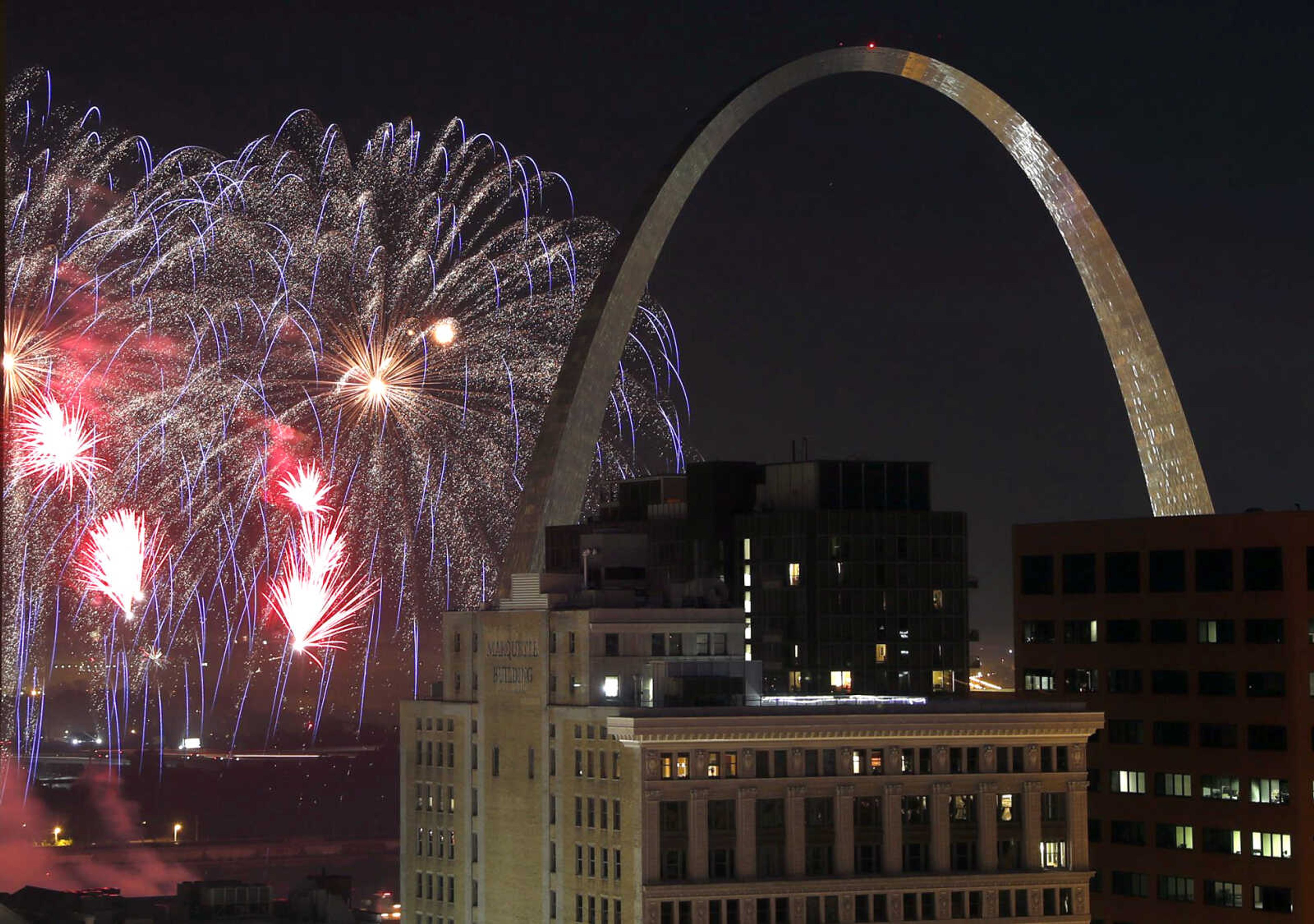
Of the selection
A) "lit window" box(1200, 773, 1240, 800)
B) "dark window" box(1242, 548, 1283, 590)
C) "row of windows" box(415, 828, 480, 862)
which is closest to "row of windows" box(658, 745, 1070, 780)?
"lit window" box(1200, 773, 1240, 800)

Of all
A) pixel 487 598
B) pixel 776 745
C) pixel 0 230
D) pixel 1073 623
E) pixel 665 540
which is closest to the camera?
pixel 0 230

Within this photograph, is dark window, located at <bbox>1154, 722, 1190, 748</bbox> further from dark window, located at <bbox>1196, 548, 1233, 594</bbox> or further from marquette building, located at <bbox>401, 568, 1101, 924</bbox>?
marquette building, located at <bbox>401, 568, 1101, 924</bbox>

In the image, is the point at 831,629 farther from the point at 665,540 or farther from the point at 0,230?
the point at 0,230

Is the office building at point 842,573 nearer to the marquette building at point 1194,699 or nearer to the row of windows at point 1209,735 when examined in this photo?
the marquette building at point 1194,699

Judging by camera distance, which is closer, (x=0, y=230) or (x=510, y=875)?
(x=0, y=230)

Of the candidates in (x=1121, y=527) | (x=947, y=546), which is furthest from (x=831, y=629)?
(x=1121, y=527)

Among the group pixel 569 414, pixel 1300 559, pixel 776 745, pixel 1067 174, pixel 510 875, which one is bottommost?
pixel 510 875
